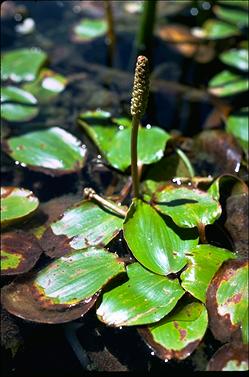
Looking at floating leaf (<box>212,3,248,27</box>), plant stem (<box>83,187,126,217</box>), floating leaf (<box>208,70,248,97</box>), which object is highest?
floating leaf (<box>212,3,248,27</box>)

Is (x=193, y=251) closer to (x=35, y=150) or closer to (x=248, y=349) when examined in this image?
(x=248, y=349)

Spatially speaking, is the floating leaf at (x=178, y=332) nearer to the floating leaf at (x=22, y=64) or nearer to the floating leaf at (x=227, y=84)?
the floating leaf at (x=227, y=84)

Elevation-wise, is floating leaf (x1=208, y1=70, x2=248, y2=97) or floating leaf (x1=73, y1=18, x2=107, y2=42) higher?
floating leaf (x1=73, y1=18, x2=107, y2=42)

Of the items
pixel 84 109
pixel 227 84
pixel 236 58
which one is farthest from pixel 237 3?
pixel 84 109

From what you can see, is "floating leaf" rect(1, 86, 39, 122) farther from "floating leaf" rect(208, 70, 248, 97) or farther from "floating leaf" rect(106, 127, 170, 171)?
"floating leaf" rect(208, 70, 248, 97)

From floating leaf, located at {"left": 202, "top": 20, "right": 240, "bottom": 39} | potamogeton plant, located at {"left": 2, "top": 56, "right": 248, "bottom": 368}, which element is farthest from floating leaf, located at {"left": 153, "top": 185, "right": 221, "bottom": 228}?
floating leaf, located at {"left": 202, "top": 20, "right": 240, "bottom": 39}

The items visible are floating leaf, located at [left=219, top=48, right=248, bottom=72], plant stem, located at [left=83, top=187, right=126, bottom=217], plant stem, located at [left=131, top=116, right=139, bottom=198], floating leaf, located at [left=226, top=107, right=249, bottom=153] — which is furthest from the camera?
floating leaf, located at [left=219, top=48, right=248, bottom=72]

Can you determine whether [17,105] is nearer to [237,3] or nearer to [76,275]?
[76,275]

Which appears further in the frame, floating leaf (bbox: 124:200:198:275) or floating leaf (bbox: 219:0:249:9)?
floating leaf (bbox: 219:0:249:9)

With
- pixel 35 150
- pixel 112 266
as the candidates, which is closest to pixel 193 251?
pixel 112 266
